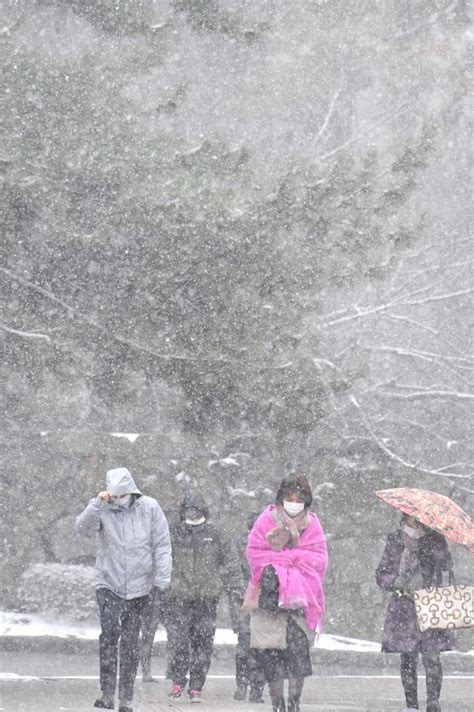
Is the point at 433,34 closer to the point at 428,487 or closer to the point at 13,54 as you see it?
the point at 428,487

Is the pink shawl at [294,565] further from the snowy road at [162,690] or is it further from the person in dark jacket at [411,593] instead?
the snowy road at [162,690]

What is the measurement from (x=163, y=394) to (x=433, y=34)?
378 inches

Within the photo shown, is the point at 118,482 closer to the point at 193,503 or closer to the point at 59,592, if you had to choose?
the point at 193,503

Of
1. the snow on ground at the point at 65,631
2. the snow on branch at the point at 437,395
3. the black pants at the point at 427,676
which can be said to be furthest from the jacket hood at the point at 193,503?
the snow on branch at the point at 437,395

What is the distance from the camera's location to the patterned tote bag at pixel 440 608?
791 centimetres

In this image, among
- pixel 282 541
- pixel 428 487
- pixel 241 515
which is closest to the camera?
pixel 282 541

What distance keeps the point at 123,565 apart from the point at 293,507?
5.01ft

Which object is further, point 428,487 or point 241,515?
point 428,487

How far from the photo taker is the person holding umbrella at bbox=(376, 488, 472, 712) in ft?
26.2

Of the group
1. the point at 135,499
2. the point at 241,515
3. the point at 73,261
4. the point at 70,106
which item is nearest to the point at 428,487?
the point at 241,515

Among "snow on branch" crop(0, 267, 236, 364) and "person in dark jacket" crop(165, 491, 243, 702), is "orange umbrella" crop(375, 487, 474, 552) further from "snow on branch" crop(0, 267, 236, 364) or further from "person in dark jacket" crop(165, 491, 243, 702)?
"snow on branch" crop(0, 267, 236, 364)

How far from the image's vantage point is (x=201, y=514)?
9578 millimetres

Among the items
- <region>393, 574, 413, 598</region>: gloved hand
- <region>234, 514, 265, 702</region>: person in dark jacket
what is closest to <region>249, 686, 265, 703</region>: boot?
<region>234, 514, 265, 702</region>: person in dark jacket

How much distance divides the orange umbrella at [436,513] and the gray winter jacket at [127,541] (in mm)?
1535
